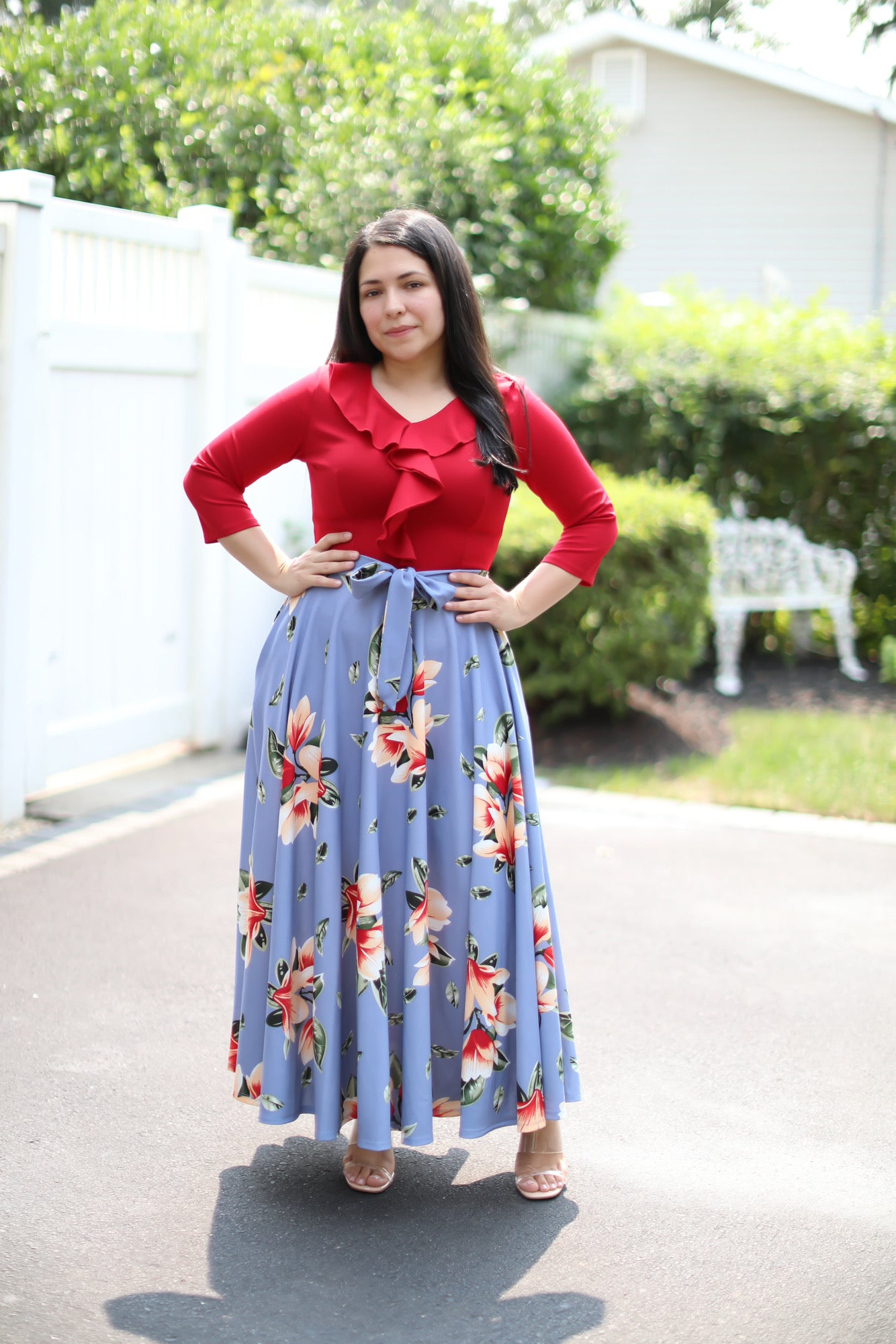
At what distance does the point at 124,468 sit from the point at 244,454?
3177mm

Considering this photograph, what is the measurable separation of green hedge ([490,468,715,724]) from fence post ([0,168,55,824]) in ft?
7.85

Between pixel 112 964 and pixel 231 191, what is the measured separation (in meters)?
6.59

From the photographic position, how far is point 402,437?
2.75 m

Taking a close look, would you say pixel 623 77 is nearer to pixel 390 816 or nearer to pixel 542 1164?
pixel 390 816

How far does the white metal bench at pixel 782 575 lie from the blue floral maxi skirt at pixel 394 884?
6067 mm

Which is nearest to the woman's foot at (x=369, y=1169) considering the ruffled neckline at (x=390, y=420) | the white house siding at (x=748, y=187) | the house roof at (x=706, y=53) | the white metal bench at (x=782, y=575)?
the ruffled neckline at (x=390, y=420)

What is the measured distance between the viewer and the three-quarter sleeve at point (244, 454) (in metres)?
2.80

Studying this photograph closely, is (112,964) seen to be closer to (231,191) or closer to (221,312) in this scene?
(221,312)

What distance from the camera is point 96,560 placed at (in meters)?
5.73

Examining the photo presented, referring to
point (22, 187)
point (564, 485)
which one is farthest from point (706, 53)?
point (564, 485)

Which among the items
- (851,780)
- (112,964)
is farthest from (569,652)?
(112,964)

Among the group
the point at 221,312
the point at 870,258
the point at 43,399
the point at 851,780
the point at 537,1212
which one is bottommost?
the point at 537,1212

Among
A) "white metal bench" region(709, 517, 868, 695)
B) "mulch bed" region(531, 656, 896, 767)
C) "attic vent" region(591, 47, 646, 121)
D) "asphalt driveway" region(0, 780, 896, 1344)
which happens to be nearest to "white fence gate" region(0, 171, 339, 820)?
"asphalt driveway" region(0, 780, 896, 1344)

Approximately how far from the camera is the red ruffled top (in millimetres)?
2748
